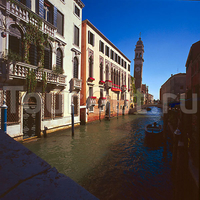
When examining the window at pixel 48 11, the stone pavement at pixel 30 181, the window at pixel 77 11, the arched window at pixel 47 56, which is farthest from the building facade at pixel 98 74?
the stone pavement at pixel 30 181

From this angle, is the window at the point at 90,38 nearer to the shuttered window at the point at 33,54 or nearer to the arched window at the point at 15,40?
the shuttered window at the point at 33,54

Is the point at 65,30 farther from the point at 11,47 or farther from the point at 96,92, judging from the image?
the point at 96,92

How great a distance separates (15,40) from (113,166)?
8.28 meters

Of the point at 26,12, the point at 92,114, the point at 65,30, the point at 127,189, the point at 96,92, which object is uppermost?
the point at 65,30

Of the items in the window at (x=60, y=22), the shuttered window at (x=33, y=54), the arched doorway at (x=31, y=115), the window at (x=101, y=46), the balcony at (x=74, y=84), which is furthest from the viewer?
the window at (x=101, y=46)

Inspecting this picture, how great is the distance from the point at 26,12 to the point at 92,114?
37.5 feet

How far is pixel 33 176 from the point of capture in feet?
3.61

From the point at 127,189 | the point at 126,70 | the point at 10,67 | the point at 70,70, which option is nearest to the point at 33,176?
the point at 127,189

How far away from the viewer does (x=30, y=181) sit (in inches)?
41.2

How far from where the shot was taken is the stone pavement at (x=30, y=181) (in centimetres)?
95

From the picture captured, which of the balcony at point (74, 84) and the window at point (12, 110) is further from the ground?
the balcony at point (74, 84)

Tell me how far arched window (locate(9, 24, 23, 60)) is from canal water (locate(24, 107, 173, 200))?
547 cm

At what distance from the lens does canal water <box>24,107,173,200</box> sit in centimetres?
439

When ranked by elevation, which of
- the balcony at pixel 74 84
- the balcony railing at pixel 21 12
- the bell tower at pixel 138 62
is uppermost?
the bell tower at pixel 138 62
